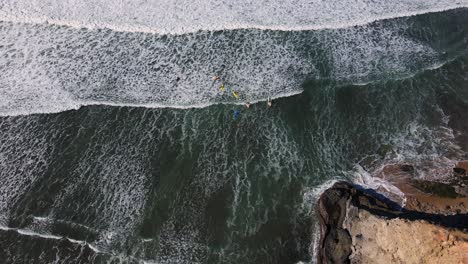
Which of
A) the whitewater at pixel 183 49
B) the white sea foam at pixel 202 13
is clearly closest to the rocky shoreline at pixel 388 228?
the whitewater at pixel 183 49

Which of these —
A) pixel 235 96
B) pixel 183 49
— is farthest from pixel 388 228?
pixel 183 49

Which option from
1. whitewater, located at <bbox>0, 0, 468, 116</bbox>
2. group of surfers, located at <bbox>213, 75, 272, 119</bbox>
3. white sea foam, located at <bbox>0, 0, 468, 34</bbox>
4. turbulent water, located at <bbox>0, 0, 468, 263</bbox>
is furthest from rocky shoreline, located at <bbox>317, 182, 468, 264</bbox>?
white sea foam, located at <bbox>0, 0, 468, 34</bbox>

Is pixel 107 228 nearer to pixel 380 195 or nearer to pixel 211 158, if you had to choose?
pixel 211 158

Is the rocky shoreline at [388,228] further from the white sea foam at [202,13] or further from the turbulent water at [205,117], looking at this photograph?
the white sea foam at [202,13]

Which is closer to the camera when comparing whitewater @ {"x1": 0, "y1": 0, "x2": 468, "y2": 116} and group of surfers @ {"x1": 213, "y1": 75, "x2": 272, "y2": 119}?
group of surfers @ {"x1": 213, "y1": 75, "x2": 272, "y2": 119}

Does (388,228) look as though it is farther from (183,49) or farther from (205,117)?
(183,49)

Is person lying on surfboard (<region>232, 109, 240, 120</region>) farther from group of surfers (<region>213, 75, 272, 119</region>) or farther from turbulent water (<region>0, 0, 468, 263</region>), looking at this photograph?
turbulent water (<region>0, 0, 468, 263</region>)
